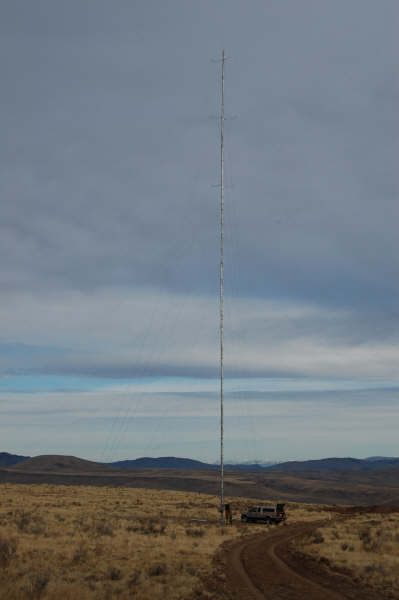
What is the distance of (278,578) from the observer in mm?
18547

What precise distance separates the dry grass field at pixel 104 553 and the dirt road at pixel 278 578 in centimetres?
116

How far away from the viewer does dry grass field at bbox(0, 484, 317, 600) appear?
15.9 m

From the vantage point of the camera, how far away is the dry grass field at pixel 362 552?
1872 cm

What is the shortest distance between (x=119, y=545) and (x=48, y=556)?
16.2 ft

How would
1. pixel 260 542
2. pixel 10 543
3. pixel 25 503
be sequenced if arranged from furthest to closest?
pixel 25 503 < pixel 260 542 < pixel 10 543

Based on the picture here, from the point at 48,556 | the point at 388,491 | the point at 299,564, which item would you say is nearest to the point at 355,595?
the point at 299,564

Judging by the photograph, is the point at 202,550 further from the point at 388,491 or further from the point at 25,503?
the point at 388,491

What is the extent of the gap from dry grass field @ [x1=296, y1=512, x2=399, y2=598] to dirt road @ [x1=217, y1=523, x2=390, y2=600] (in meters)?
0.74

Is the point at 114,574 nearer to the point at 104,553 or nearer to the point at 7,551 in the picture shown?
the point at 104,553

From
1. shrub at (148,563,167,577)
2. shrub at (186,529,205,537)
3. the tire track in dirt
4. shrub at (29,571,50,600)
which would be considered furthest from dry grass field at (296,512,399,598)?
shrub at (29,571,50,600)

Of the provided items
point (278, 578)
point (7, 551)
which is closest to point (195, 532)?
point (7, 551)

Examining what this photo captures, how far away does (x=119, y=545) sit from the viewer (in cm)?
2580

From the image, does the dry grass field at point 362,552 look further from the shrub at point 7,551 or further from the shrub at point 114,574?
the shrub at point 7,551

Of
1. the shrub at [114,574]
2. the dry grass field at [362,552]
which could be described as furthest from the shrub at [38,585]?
the dry grass field at [362,552]
